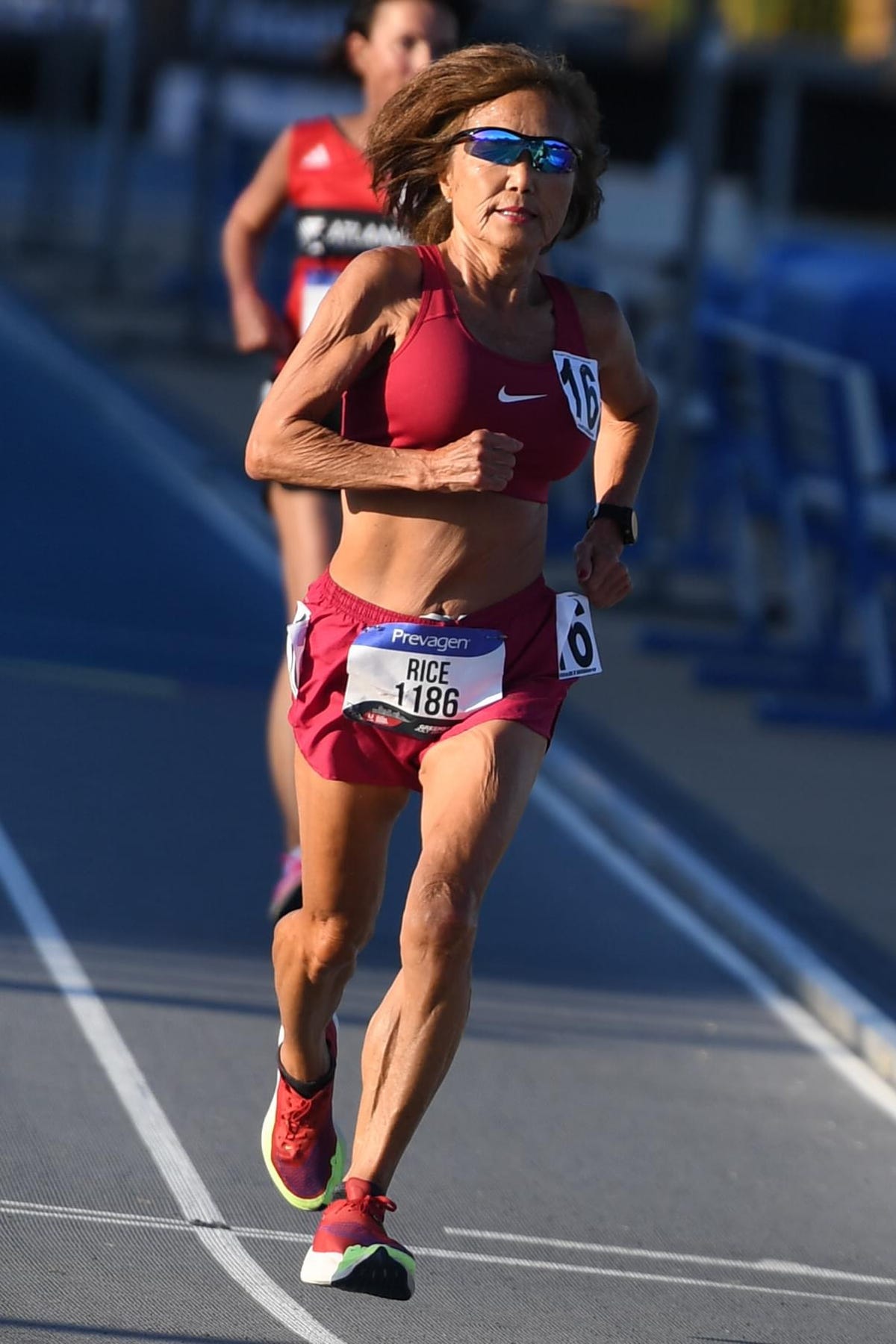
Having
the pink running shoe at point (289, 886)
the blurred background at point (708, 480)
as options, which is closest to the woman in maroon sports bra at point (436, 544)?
the pink running shoe at point (289, 886)

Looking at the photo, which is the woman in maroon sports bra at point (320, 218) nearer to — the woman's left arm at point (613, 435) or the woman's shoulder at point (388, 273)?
the woman's left arm at point (613, 435)

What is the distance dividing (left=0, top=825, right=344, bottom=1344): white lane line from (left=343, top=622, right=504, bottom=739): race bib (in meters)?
1.12

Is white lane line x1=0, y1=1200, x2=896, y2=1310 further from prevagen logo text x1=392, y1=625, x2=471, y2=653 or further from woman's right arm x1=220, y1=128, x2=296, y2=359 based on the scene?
woman's right arm x1=220, y1=128, x2=296, y2=359

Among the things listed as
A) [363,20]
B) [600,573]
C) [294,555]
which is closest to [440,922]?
[600,573]

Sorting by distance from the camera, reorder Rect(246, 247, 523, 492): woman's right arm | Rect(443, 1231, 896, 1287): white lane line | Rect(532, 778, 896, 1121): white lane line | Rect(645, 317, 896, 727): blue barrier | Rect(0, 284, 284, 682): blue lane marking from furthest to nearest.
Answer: Rect(0, 284, 284, 682): blue lane marking → Rect(645, 317, 896, 727): blue barrier → Rect(532, 778, 896, 1121): white lane line → Rect(443, 1231, 896, 1287): white lane line → Rect(246, 247, 523, 492): woman's right arm

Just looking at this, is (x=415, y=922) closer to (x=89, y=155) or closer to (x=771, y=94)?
(x=771, y=94)

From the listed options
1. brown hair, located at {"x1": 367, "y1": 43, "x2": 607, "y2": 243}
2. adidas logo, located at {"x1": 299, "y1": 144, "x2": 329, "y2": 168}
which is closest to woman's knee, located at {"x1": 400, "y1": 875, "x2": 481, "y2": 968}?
brown hair, located at {"x1": 367, "y1": 43, "x2": 607, "y2": 243}

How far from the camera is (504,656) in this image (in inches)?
192

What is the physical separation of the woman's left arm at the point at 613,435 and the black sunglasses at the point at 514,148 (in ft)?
1.09

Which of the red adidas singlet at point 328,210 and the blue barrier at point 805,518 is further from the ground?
the red adidas singlet at point 328,210

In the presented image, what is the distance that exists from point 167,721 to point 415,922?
5.92 meters

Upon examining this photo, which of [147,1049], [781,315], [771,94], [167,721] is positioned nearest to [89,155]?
[771,94]

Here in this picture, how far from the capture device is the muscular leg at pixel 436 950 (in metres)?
4.64

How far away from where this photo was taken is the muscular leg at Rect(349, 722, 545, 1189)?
15.2 ft
